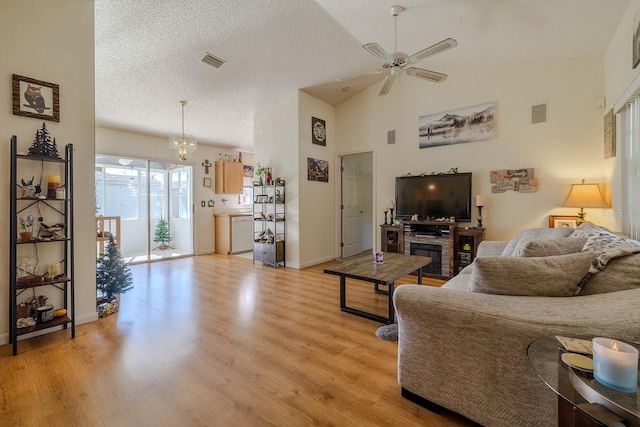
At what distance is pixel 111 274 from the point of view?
3.09 metres

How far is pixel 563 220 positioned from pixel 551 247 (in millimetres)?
2787

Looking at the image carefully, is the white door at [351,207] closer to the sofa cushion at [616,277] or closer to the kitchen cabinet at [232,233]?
the kitchen cabinet at [232,233]

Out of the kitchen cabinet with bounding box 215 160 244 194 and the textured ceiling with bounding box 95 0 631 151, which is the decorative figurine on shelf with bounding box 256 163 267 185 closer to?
the textured ceiling with bounding box 95 0 631 151

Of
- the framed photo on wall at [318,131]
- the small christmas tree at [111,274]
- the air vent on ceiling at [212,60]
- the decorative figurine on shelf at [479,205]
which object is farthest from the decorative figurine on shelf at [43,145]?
the decorative figurine on shelf at [479,205]

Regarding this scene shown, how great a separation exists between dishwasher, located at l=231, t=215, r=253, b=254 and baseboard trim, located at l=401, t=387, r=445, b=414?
5519 millimetres

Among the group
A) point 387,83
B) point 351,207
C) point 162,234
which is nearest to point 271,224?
point 351,207

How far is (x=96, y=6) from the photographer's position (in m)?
2.72

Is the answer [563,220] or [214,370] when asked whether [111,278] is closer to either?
[214,370]

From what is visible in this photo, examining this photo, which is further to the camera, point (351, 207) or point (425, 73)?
point (351, 207)

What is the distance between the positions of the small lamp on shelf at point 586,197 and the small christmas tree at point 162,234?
7220mm

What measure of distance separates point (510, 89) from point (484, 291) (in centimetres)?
394

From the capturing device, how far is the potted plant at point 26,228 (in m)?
2.30

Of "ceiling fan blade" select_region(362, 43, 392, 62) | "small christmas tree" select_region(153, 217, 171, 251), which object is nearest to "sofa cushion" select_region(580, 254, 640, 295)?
"ceiling fan blade" select_region(362, 43, 392, 62)

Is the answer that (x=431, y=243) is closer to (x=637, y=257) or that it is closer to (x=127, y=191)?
(x=637, y=257)
